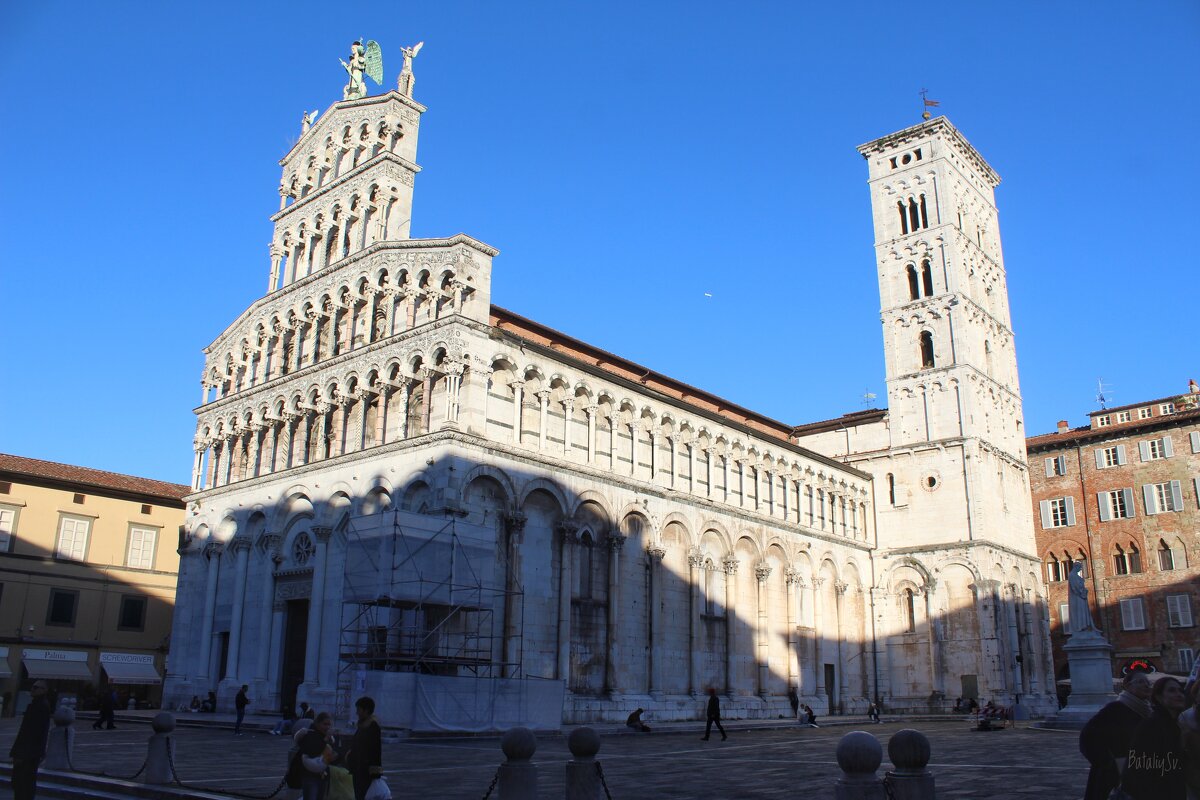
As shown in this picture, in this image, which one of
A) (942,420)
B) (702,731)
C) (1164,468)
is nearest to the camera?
(702,731)

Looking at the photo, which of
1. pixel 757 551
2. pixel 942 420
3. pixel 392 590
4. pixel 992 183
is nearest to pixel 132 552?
pixel 392 590

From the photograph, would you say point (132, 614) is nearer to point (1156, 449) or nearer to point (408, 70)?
point (408, 70)

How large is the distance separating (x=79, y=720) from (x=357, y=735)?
28.3 metres

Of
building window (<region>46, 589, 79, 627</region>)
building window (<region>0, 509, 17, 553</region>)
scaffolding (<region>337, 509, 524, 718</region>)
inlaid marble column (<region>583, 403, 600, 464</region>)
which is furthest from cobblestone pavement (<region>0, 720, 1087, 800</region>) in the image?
building window (<region>0, 509, 17, 553</region>)

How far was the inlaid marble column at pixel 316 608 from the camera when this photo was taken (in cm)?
2759

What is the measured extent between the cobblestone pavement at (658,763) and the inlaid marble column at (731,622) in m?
7.88

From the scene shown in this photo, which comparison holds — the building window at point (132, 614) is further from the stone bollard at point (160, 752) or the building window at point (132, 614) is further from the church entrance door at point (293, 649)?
the stone bollard at point (160, 752)

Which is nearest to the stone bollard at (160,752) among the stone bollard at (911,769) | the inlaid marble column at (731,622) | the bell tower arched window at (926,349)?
the stone bollard at (911,769)

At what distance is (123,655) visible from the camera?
41.5 meters

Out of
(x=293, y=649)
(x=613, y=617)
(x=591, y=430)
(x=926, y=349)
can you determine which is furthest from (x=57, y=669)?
(x=926, y=349)

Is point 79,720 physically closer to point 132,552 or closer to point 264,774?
point 132,552

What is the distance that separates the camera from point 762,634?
121 ft

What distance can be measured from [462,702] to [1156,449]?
134ft

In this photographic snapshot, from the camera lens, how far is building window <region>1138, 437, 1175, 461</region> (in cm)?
4800
